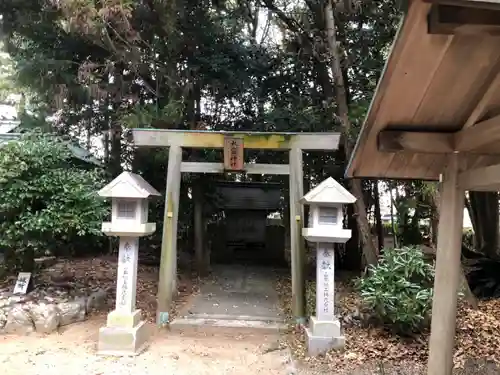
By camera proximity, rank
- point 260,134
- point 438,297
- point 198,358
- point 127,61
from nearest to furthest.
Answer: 1. point 438,297
2. point 198,358
3. point 260,134
4. point 127,61

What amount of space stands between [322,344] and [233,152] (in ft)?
9.61

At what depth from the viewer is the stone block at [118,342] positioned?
5270 millimetres

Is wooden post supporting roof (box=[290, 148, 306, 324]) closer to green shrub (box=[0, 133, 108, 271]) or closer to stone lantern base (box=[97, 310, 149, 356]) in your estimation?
stone lantern base (box=[97, 310, 149, 356])

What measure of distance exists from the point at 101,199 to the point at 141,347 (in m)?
2.40

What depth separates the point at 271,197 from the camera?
42.5 feet

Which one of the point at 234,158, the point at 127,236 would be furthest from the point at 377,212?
the point at 127,236

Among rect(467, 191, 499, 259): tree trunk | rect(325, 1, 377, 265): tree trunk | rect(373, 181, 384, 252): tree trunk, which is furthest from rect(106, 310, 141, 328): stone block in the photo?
rect(467, 191, 499, 259): tree trunk

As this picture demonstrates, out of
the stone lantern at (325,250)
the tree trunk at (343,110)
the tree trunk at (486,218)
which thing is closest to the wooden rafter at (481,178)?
the stone lantern at (325,250)

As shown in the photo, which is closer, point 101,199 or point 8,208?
point 8,208

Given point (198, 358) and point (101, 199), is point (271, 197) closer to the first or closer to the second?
point (101, 199)

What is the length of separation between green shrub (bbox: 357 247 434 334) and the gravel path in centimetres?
133

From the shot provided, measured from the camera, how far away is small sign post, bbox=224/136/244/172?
21.4 ft

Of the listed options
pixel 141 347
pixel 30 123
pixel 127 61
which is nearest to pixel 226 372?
pixel 141 347

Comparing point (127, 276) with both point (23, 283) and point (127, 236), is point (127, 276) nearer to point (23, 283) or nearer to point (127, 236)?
point (127, 236)
